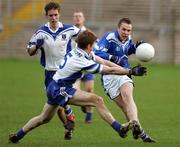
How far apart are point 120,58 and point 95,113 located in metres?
4.42

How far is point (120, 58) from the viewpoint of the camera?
11430 millimetres

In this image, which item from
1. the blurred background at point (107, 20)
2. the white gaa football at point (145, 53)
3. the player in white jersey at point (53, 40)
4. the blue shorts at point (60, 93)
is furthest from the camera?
the blurred background at point (107, 20)

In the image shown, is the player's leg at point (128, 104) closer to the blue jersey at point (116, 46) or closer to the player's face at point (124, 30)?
the blue jersey at point (116, 46)

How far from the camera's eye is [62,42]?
38.4 ft

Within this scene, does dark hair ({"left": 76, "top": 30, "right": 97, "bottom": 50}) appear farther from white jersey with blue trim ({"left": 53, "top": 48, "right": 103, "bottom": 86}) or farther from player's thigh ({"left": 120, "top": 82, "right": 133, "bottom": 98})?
player's thigh ({"left": 120, "top": 82, "right": 133, "bottom": 98})

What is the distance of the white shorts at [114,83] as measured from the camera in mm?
11352

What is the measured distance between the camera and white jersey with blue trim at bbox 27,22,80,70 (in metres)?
11.6

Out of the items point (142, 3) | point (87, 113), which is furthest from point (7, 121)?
Answer: point (142, 3)

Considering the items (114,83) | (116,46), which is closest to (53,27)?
(116,46)

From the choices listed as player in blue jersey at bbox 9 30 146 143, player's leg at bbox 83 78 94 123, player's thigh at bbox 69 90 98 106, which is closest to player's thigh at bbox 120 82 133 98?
player in blue jersey at bbox 9 30 146 143

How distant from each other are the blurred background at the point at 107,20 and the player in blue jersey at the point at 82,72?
22.0 metres

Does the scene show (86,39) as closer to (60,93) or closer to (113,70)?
(113,70)

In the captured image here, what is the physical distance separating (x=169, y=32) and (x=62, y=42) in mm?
20905

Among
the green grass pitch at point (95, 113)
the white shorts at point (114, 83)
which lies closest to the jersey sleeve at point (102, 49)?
the white shorts at point (114, 83)
